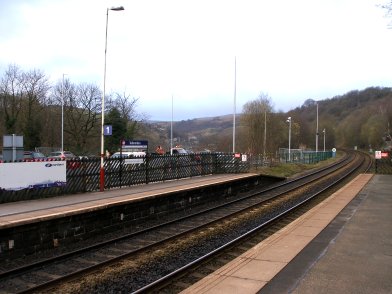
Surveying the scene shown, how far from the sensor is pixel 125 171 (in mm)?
20234

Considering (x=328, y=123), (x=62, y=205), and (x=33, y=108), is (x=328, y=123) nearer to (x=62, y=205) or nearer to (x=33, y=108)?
(x=33, y=108)

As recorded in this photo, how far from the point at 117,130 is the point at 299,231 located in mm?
50679

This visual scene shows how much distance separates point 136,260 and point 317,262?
13.7 ft

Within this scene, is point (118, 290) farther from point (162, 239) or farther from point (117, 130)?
point (117, 130)

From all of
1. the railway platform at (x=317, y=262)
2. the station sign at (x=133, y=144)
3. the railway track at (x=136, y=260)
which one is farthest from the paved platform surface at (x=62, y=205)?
the station sign at (x=133, y=144)

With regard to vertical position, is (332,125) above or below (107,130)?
above

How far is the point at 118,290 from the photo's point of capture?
804 cm

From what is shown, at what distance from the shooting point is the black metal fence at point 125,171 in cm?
1600

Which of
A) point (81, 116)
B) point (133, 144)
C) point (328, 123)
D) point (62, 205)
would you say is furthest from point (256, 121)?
point (328, 123)

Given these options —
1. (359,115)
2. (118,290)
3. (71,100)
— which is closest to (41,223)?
(118,290)

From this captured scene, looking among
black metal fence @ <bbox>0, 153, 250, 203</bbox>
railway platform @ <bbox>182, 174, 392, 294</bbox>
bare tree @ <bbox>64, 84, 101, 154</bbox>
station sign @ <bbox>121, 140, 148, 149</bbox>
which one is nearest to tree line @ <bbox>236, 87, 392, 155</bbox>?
bare tree @ <bbox>64, 84, 101, 154</bbox>

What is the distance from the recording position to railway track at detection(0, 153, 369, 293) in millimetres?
8300

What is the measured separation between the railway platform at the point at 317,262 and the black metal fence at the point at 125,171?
28.4 feet

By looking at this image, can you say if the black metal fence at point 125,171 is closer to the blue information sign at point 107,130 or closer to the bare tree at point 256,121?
the blue information sign at point 107,130
